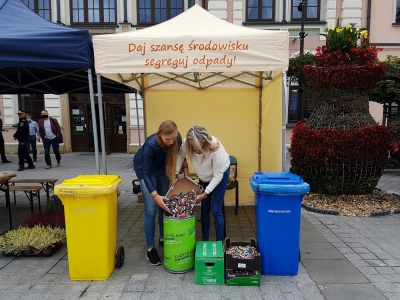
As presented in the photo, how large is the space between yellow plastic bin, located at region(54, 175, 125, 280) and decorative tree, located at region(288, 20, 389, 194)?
12.0ft

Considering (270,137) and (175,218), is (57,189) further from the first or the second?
(270,137)

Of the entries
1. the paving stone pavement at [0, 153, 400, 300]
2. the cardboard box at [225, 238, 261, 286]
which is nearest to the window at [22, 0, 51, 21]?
the paving stone pavement at [0, 153, 400, 300]

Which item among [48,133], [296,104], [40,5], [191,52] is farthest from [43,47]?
[40,5]

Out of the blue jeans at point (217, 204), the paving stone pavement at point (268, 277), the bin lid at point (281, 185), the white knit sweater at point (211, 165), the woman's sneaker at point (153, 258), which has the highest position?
the white knit sweater at point (211, 165)

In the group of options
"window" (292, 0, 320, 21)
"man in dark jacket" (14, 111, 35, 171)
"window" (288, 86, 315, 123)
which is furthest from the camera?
"window" (288, 86, 315, 123)

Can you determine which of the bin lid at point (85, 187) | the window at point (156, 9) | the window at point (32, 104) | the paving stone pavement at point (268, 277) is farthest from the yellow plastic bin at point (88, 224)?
the window at point (32, 104)

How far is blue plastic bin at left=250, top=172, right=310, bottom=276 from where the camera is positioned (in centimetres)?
279

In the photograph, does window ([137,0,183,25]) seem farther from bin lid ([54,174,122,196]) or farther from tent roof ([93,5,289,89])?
bin lid ([54,174,122,196])

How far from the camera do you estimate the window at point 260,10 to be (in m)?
11.9

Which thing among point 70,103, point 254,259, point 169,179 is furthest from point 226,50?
point 70,103

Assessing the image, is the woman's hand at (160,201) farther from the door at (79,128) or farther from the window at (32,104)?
the window at (32,104)

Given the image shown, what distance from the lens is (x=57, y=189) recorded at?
268 cm

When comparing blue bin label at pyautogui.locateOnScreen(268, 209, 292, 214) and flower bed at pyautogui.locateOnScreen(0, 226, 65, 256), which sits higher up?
blue bin label at pyautogui.locateOnScreen(268, 209, 292, 214)

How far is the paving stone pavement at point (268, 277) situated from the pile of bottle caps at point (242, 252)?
11.2 inches
